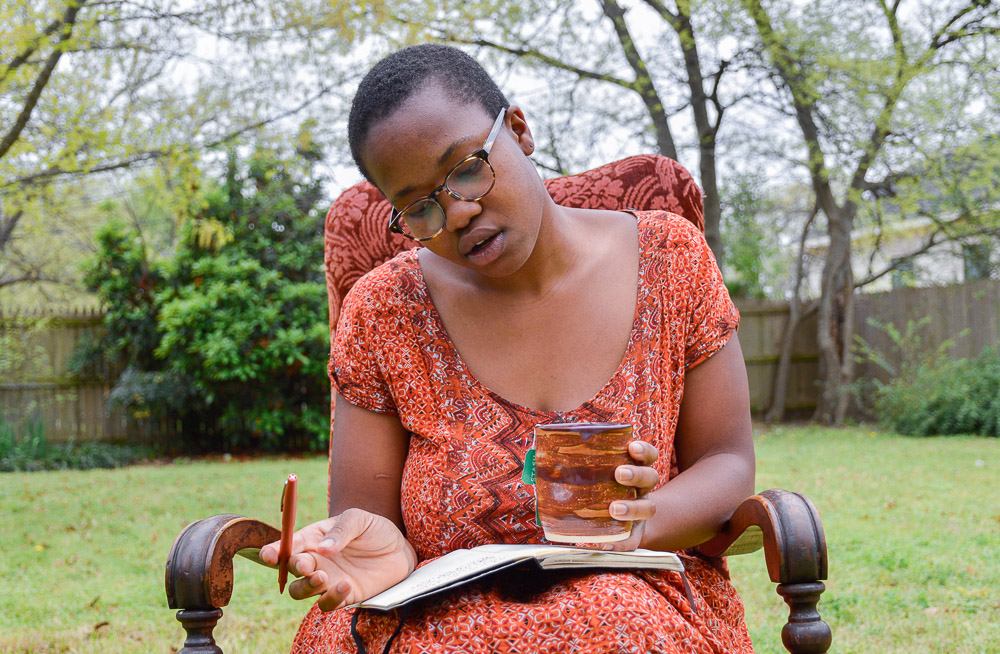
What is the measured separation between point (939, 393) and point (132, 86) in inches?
367

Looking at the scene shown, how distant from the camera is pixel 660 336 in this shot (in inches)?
74.5

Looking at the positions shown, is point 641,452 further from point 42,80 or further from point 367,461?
point 42,80

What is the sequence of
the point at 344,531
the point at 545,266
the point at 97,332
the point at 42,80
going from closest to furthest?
1. the point at 344,531
2. the point at 545,266
3. the point at 42,80
4. the point at 97,332

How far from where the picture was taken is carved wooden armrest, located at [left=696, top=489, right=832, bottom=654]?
1.50m

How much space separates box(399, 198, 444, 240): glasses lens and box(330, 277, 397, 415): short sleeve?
0.26 m

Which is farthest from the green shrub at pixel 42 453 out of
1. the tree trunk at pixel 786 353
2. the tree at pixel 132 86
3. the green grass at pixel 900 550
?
the tree trunk at pixel 786 353

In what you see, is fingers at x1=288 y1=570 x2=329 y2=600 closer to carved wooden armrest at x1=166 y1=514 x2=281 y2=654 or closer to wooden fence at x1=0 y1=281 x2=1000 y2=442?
carved wooden armrest at x1=166 y1=514 x2=281 y2=654

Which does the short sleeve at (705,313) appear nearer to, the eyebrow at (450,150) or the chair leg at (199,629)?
the eyebrow at (450,150)

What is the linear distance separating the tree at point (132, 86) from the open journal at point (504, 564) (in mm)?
4433

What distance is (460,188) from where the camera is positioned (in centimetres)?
176

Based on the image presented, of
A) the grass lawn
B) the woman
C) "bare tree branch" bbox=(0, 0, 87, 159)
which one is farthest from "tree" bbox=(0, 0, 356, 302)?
the woman

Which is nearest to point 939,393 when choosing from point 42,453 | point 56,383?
point 42,453

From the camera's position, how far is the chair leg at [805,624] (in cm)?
150

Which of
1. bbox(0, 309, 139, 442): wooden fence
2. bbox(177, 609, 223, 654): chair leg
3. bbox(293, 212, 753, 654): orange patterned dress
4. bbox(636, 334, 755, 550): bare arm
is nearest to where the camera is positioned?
bbox(293, 212, 753, 654): orange patterned dress
